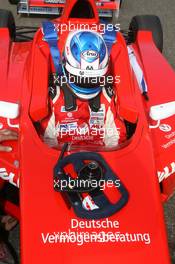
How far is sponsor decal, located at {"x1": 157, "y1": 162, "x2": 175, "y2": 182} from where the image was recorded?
2750 mm

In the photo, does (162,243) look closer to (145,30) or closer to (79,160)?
(79,160)

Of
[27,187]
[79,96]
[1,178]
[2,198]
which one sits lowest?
[2,198]

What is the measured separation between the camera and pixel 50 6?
4906 millimetres

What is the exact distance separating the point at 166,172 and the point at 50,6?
2802 mm

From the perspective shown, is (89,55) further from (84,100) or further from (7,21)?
(7,21)

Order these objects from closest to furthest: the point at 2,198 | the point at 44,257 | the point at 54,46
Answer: the point at 44,257 < the point at 2,198 < the point at 54,46

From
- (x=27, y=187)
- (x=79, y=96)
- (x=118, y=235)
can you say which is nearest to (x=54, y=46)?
(x=79, y=96)

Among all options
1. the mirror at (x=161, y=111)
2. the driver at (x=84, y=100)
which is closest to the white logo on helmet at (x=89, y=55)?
the driver at (x=84, y=100)

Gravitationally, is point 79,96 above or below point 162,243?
above

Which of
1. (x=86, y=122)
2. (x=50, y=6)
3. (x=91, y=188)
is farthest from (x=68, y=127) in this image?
(x=50, y=6)

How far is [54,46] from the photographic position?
327cm

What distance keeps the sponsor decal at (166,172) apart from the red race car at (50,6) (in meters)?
2.67

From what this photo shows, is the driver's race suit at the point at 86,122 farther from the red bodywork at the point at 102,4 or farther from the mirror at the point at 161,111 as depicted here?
the red bodywork at the point at 102,4

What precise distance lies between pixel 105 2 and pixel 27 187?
3.17 metres
